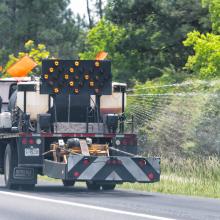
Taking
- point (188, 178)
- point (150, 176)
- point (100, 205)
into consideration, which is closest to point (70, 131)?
point (150, 176)

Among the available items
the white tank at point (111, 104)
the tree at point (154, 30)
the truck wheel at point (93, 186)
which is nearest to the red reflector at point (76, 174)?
the white tank at point (111, 104)

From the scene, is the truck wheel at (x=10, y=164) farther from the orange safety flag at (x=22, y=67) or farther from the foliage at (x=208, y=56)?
the foliage at (x=208, y=56)

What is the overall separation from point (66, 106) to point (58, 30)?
209 ft

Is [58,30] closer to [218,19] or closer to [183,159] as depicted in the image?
[218,19]

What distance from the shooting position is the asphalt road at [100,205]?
18.2 metres

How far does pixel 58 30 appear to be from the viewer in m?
90.0

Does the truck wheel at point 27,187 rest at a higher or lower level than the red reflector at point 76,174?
lower

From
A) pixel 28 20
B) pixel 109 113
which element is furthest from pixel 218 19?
pixel 28 20

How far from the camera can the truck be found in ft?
80.4

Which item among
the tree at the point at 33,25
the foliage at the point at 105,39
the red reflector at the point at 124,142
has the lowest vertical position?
the red reflector at the point at 124,142

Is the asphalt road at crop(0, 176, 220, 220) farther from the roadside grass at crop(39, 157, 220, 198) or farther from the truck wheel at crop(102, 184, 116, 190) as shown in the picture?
the roadside grass at crop(39, 157, 220, 198)

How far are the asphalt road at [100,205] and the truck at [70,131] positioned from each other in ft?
1.78

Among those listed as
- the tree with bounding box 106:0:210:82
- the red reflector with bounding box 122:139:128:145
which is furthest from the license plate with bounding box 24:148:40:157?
the tree with bounding box 106:0:210:82

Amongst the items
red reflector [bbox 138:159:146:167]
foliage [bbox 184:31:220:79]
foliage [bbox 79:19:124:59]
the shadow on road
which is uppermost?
foliage [bbox 79:19:124:59]
